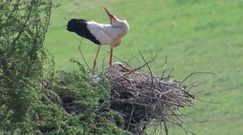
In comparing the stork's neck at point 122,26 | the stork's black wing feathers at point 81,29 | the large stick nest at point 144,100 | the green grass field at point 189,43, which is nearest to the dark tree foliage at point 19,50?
the large stick nest at point 144,100

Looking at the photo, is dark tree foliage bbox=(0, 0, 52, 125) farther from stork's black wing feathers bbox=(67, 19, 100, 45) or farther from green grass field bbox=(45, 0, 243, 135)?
green grass field bbox=(45, 0, 243, 135)

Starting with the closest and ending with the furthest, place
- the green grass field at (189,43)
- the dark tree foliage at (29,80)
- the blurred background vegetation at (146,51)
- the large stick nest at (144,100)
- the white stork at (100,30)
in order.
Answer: the dark tree foliage at (29,80) → the blurred background vegetation at (146,51) → the large stick nest at (144,100) → the white stork at (100,30) → the green grass field at (189,43)

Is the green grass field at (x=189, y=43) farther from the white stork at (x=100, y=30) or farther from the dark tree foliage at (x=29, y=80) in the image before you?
the dark tree foliage at (x=29, y=80)

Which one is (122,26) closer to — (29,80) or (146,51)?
(29,80)

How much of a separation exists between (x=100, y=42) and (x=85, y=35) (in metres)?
0.28

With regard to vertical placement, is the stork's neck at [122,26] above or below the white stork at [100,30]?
above

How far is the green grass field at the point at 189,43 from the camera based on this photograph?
32.5 m

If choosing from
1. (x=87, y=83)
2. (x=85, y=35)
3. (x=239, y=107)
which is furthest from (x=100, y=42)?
(x=239, y=107)

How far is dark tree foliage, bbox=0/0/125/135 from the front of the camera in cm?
1138

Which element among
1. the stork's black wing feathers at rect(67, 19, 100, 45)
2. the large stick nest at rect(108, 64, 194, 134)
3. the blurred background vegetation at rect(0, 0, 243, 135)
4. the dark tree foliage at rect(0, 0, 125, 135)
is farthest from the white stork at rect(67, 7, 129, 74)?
the dark tree foliage at rect(0, 0, 125, 135)

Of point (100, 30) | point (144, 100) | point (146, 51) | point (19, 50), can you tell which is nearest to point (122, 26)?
point (100, 30)

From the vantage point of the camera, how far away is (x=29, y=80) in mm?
11289

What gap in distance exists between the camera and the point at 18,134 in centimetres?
1140

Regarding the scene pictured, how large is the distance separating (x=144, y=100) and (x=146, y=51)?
75.9 ft
